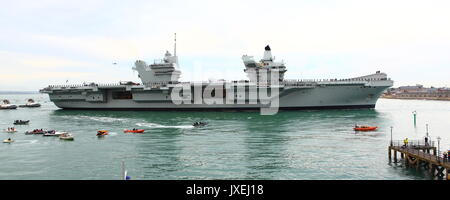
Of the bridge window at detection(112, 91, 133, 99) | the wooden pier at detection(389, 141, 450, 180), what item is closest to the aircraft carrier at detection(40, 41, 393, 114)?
the bridge window at detection(112, 91, 133, 99)

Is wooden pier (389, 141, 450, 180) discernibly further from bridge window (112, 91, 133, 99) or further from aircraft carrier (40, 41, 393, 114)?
bridge window (112, 91, 133, 99)

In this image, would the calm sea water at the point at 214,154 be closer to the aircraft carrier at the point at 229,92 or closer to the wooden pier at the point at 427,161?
the wooden pier at the point at 427,161

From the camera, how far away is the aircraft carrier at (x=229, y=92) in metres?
50.2

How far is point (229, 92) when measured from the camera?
51.7 meters

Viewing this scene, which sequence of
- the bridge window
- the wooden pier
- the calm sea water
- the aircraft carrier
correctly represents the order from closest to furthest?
the wooden pier → the calm sea water → the aircraft carrier → the bridge window

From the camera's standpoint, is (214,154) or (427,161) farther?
(214,154)

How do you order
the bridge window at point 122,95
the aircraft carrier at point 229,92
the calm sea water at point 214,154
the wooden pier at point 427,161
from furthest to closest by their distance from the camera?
the bridge window at point 122,95 < the aircraft carrier at point 229,92 < the calm sea water at point 214,154 < the wooden pier at point 427,161

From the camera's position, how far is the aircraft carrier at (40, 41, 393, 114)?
5016cm

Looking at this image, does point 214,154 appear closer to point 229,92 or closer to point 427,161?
point 427,161

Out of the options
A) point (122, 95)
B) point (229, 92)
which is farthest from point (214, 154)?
point (122, 95)

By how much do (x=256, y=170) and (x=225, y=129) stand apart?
16.0m

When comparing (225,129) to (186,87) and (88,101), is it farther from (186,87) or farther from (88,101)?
(88,101)

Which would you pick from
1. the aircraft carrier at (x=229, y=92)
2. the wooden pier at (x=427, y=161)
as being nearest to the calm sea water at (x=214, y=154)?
the wooden pier at (x=427, y=161)
